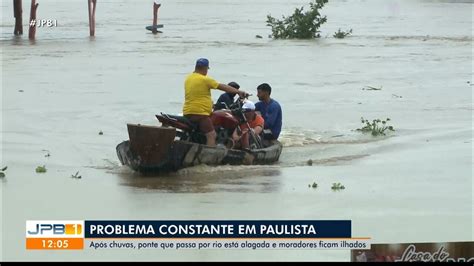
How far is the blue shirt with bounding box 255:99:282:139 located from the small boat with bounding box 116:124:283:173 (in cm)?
89

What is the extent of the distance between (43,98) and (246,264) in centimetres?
1483

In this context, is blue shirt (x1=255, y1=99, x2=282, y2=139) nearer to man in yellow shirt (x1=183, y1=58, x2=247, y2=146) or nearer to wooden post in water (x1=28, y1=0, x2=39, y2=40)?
man in yellow shirt (x1=183, y1=58, x2=247, y2=146)

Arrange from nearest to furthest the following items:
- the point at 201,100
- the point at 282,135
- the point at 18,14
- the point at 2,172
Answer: the point at 201,100 → the point at 2,172 → the point at 282,135 → the point at 18,14

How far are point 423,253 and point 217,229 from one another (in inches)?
132

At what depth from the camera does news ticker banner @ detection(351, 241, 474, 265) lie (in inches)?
303

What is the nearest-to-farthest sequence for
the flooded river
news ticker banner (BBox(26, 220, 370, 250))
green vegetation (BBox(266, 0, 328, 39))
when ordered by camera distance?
1. news ticker banner (BBox(26, 220, 370, 250))
2. the flooded river
3. green vegetation (BBox(266, 0, 328, 39))

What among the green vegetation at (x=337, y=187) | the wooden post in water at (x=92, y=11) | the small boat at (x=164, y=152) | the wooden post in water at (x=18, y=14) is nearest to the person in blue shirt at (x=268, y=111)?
the small boat at (x=164, y=152)

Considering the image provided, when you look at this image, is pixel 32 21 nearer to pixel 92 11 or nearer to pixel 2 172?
pixel 92 11

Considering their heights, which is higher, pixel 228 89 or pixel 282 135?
pixel 228 89

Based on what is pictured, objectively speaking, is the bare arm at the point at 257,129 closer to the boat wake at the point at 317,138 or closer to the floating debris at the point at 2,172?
the boat wake at the point at 317,138

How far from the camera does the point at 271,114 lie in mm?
15422

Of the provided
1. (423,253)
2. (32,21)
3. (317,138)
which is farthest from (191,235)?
(32,21)

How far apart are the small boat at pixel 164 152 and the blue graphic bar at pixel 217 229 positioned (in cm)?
238

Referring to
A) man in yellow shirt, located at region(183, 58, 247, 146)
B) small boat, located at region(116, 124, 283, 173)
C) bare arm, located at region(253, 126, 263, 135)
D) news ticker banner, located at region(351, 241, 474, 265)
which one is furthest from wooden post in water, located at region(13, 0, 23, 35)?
news ticker banner, located at region(351, 241, 474, 265)
